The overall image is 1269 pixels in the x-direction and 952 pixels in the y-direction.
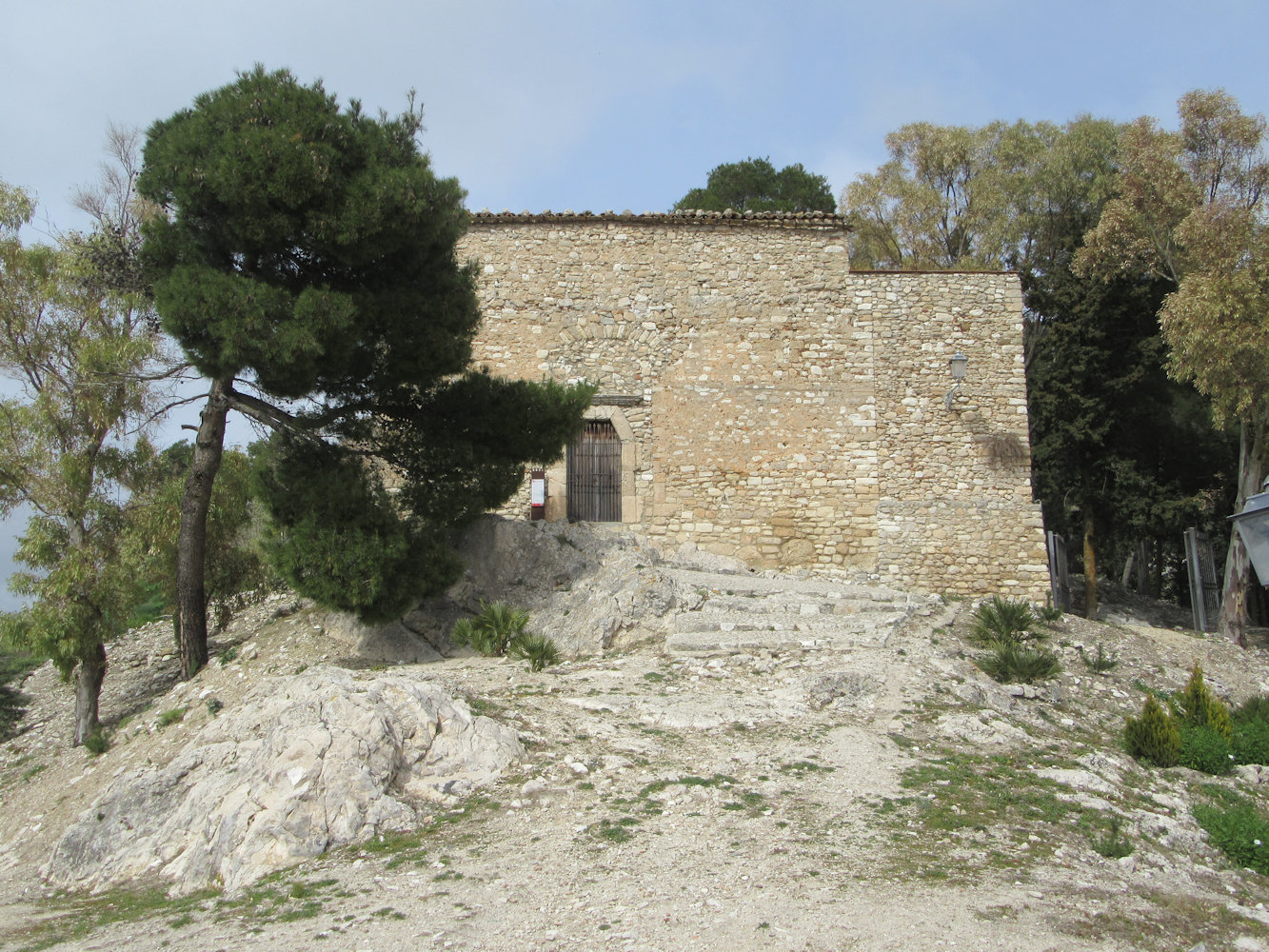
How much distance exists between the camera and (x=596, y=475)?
14750 mm

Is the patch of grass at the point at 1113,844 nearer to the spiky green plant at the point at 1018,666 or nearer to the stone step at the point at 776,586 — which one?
the spiky green plant at the point at 1018,666

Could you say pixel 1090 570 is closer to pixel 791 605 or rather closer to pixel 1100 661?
pixel 1100 661

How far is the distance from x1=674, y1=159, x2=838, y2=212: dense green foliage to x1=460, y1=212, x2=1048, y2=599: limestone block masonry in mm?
12058

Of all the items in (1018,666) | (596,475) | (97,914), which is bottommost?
(97,914)

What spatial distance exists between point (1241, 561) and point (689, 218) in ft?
35.5

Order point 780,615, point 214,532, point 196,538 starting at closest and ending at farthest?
1. point 780,615
2. point 196,538
3. point 214,532

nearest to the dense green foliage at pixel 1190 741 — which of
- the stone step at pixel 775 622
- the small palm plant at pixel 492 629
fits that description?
the stone step at pixel 775 622

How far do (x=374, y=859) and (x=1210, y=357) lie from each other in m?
14.2

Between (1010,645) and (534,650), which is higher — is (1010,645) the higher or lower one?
the lower one

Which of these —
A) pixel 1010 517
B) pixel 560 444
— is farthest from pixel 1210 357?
pixel 560 444

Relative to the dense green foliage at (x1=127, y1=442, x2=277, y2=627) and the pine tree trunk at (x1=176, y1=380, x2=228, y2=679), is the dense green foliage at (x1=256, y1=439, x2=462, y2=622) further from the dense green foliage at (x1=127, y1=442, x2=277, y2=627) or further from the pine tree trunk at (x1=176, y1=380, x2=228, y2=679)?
the dense green foliage at (x1=127, y1=442, x2=277, y2=627)

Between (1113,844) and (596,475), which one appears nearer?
(1113,844)

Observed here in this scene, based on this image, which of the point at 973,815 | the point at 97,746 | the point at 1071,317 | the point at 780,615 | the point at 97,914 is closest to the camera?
the point at 97,914

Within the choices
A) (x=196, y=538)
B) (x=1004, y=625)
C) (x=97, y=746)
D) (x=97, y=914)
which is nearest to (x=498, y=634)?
(x=196, y=538)
